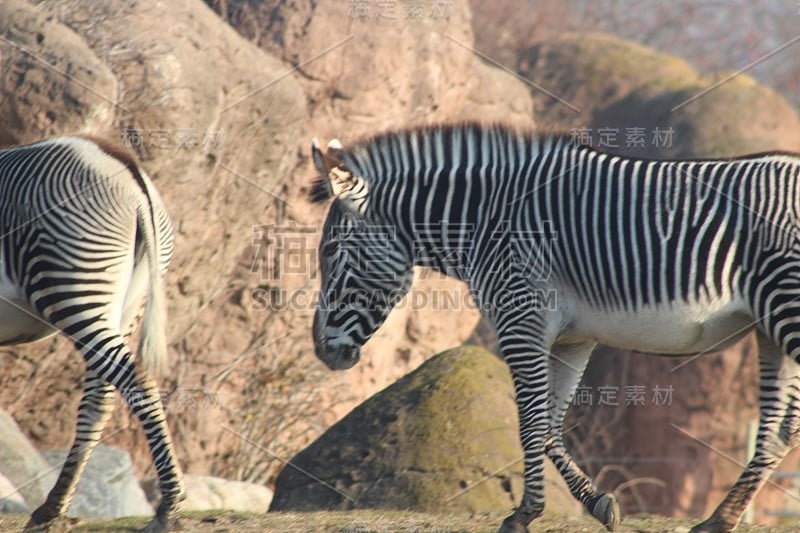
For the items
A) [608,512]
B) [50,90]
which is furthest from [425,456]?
[50,90]

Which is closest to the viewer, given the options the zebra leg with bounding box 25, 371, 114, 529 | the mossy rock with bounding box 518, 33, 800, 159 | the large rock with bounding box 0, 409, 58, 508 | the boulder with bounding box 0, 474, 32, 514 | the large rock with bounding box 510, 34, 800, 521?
the zebra leg with bounding box 25, 371, 114, 529

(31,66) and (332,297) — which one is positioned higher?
(31,66)

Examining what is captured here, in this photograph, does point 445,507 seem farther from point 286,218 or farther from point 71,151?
point 286,218

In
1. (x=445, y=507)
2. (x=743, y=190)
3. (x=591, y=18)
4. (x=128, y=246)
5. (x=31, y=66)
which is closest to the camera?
(x=743, y=190)

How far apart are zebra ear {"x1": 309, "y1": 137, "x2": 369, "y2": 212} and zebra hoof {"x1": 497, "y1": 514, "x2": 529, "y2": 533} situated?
1.97 meters

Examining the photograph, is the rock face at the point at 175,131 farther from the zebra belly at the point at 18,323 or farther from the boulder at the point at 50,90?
the zebra belly at the point at 18,323

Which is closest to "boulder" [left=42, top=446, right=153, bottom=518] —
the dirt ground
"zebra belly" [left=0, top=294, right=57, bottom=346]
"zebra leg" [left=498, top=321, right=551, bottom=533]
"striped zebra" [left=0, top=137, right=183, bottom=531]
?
the dirt ground

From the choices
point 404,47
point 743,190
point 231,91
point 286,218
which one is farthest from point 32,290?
point 404,47

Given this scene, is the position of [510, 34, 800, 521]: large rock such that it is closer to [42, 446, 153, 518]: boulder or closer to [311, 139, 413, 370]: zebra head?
[42, 446, 153, 518]: boulder

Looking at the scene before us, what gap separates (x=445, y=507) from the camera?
6.75m

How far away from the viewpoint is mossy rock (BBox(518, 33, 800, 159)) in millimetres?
13094

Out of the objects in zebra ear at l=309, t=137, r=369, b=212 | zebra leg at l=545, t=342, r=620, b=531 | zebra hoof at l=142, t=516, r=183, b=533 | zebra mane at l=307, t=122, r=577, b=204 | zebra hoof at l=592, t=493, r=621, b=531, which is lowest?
zebra hoof at l=142, t=516, r=183, b=533

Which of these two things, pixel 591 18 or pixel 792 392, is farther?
pixel 591 18

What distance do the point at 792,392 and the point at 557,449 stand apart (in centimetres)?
133
